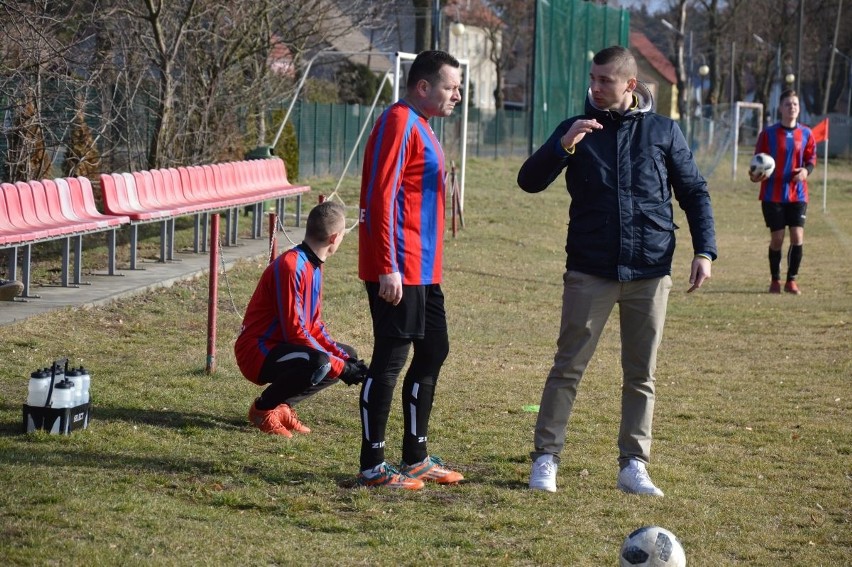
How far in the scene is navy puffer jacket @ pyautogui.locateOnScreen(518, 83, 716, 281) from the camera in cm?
532

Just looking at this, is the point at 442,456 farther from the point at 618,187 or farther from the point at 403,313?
the point at 618,187

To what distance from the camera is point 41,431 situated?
5.86 m

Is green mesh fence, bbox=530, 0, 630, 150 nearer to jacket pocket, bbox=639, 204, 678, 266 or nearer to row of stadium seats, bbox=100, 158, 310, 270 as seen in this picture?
row of stadium seats, bbox=100, 158, 310, 270

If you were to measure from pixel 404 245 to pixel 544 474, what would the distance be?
4.19ft

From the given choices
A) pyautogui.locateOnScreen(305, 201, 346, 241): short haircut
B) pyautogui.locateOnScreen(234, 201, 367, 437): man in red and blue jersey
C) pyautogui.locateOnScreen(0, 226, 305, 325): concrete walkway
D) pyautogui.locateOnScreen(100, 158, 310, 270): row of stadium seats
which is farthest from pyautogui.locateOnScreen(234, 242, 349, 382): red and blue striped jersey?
pyautogui.locateOnScreen(100, 158, 310, 270): row of stadium seats

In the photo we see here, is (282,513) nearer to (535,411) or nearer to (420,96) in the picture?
(420,96)

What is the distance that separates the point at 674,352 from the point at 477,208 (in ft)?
41.9

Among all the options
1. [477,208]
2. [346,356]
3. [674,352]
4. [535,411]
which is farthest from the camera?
[477,208]

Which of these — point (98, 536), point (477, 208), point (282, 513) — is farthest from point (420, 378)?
point (477, 208)

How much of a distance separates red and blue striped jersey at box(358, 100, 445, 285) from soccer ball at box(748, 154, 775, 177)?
8.45 m

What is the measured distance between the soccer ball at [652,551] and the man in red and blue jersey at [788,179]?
960 cm

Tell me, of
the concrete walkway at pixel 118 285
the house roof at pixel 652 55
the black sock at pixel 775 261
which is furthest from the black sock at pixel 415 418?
the house roof at pixel 652 55

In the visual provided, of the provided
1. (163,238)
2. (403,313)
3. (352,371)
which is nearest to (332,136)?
(163,238)

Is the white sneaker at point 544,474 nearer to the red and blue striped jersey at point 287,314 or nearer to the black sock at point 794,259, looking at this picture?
the red and blue striped jersey at point 287,314
